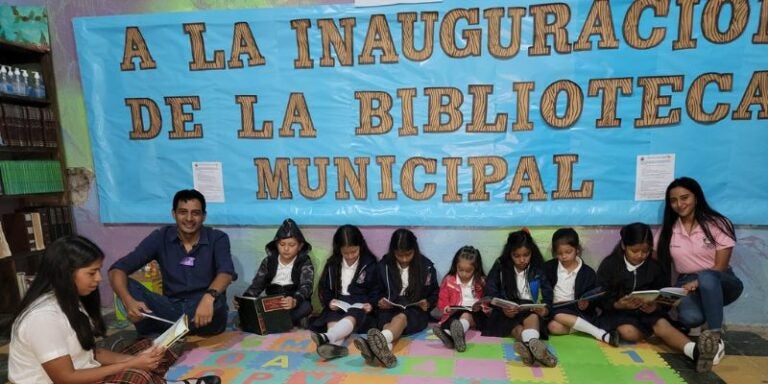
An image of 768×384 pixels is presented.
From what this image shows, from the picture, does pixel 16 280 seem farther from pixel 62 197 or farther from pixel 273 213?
pixel 273 213

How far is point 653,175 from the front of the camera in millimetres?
3023

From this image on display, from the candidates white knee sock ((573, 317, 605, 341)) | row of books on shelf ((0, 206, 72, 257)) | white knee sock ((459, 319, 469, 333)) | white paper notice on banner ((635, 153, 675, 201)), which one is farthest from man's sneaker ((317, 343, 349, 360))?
row of books on shelf ((0, 206, 72, 257))

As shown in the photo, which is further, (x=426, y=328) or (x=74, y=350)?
(x=426, y=328)

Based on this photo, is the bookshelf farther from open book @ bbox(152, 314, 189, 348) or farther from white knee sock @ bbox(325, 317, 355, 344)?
white knee sock @ bbox(325, 317, 355, 344)

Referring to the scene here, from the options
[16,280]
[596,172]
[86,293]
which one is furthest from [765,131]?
[16,280]

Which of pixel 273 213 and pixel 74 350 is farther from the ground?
pixel 273 213

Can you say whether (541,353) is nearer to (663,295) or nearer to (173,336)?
(663,295)

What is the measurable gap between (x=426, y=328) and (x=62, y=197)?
125 inches

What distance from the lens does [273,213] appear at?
3.40 metres

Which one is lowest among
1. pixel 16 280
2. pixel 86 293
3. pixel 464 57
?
pixel 16 280

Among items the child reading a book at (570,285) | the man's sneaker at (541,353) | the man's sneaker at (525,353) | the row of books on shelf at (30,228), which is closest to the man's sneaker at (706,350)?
the child reading a book at (570,285)

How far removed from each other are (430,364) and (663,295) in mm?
1445

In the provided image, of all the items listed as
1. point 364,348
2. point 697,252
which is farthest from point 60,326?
point 697,252

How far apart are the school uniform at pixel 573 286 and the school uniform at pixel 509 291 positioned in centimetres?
7
